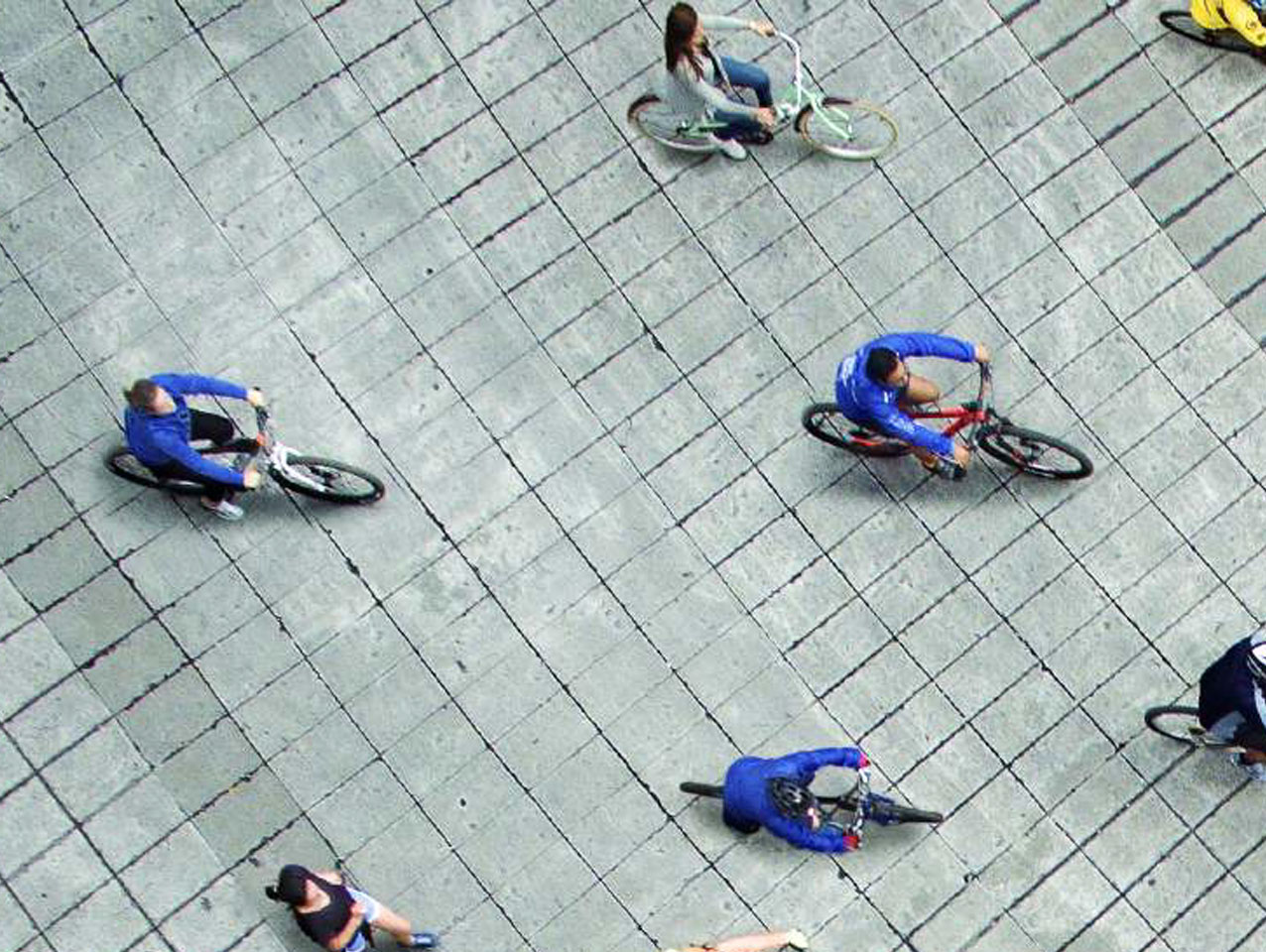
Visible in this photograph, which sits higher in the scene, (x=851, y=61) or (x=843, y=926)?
(x=851, y=61)

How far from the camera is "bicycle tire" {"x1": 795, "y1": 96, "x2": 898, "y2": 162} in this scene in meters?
12.2

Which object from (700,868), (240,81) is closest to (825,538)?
(700,868)

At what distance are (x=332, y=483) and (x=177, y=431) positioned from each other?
123 centimetres

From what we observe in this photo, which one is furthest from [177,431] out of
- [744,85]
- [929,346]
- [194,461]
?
[929,346]

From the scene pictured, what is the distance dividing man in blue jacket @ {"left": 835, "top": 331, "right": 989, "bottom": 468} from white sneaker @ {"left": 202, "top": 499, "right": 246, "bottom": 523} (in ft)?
13.7

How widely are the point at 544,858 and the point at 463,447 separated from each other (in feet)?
9.49

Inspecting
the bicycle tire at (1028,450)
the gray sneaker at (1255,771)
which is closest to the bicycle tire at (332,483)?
the bicycle tire at (1028,450)

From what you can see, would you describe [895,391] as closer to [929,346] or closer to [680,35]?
[929,346]

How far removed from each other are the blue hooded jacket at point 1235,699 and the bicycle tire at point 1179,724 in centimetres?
21

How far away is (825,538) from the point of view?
11812 mm

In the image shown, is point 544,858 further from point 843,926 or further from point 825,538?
point 825,538

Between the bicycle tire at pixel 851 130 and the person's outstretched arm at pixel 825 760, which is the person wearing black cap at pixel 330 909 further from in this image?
the bicycle tire at pixel 851 130

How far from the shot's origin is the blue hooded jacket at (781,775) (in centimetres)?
1049

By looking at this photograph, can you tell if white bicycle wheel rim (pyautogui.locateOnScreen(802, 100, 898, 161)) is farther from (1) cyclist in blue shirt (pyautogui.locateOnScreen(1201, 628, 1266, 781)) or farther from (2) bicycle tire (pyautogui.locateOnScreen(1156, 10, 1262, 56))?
(1) cyclist in blue shirt (pyautogui.locateOnScreen(1201, 628, 1266, 781))
